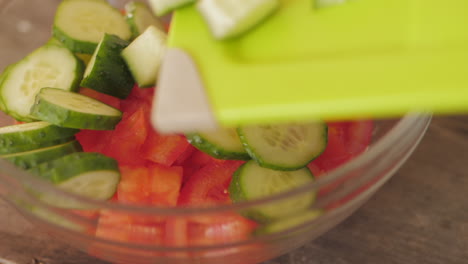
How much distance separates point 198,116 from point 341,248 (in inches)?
28.0

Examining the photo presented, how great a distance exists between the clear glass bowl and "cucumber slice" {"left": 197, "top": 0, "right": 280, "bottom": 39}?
1.19ft

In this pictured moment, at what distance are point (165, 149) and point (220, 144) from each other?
0.51 feet

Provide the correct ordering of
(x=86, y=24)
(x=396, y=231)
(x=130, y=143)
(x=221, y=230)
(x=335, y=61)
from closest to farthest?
(x=335, y=61)
(x=221, y=230)
(x=130, y=143)
(x=396, y=231)
(x=86, y=24)

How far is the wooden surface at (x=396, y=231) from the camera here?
1361 mm

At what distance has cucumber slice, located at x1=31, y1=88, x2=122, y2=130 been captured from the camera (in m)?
1.19

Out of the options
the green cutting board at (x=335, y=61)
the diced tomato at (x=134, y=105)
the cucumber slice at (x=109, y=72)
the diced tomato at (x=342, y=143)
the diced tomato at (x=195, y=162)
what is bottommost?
the diced tomato at (x=195, y=162)

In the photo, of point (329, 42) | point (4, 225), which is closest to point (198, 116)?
point (329, 42)

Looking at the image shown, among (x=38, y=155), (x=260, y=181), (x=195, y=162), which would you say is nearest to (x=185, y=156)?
(x=195, y=162)

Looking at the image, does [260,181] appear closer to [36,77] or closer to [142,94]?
[142,94]

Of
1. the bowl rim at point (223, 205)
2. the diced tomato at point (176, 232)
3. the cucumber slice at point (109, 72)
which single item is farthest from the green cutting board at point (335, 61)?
the cucumber slice at point (109, 72)

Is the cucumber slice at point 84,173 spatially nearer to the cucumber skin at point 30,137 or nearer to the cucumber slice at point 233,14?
the cucumber skin at point 30,137

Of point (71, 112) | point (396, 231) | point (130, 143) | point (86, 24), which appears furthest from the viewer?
point (86, 24)

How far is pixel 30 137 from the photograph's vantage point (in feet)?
4.06

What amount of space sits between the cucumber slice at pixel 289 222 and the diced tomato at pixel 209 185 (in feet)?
0.65
